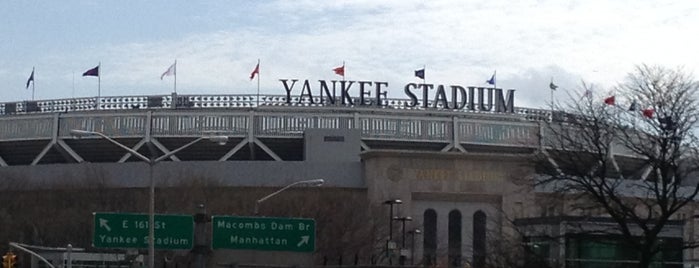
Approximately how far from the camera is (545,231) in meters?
68.9

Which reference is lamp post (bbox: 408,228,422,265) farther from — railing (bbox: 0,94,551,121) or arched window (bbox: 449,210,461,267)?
railing (bbox: 0,94,551,121)

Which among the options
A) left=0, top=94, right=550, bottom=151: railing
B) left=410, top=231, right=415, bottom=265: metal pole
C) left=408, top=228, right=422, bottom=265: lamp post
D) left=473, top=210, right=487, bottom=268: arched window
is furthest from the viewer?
left=0, top=94, right=550, bottom=151: railing

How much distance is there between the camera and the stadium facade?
122938 millimetres

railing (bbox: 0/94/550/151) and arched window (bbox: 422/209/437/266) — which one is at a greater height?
railing (bbox: 0/94/550/151)

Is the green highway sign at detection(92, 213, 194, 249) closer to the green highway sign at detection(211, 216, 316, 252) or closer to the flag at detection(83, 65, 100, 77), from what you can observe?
the green highway sign at detection(211, 216, 316, 252)

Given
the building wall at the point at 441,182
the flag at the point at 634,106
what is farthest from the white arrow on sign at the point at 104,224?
the building wall at the point at 441,182

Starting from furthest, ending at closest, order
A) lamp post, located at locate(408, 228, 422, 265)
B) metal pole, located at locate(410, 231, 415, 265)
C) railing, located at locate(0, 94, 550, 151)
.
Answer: railing, located at locate(0, 94, 550, 151) < metal pole, located at locate(410, 231, 415, 265) < lamp post, located at locate(408, 228, 422, 265)

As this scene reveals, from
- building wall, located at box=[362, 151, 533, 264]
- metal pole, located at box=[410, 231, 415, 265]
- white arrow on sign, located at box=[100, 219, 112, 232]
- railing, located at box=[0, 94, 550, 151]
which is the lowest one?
metal pole, located at box=[410, 231, 415, 265]

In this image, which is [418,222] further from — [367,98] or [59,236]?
[59,236]

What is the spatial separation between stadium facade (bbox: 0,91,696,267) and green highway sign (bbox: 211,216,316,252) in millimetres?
47521

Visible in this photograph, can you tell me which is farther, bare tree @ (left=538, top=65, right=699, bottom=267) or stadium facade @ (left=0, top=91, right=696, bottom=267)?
stadium facade @ (left=0, top=91, right=696, bottom=267)

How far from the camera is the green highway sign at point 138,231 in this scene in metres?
64.8

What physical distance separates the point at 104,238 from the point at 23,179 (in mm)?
58851

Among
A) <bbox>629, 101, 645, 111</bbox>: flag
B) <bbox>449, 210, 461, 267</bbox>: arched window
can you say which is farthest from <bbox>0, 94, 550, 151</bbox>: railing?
<bbox>629, 101, 645, 111</bbox>: flag
